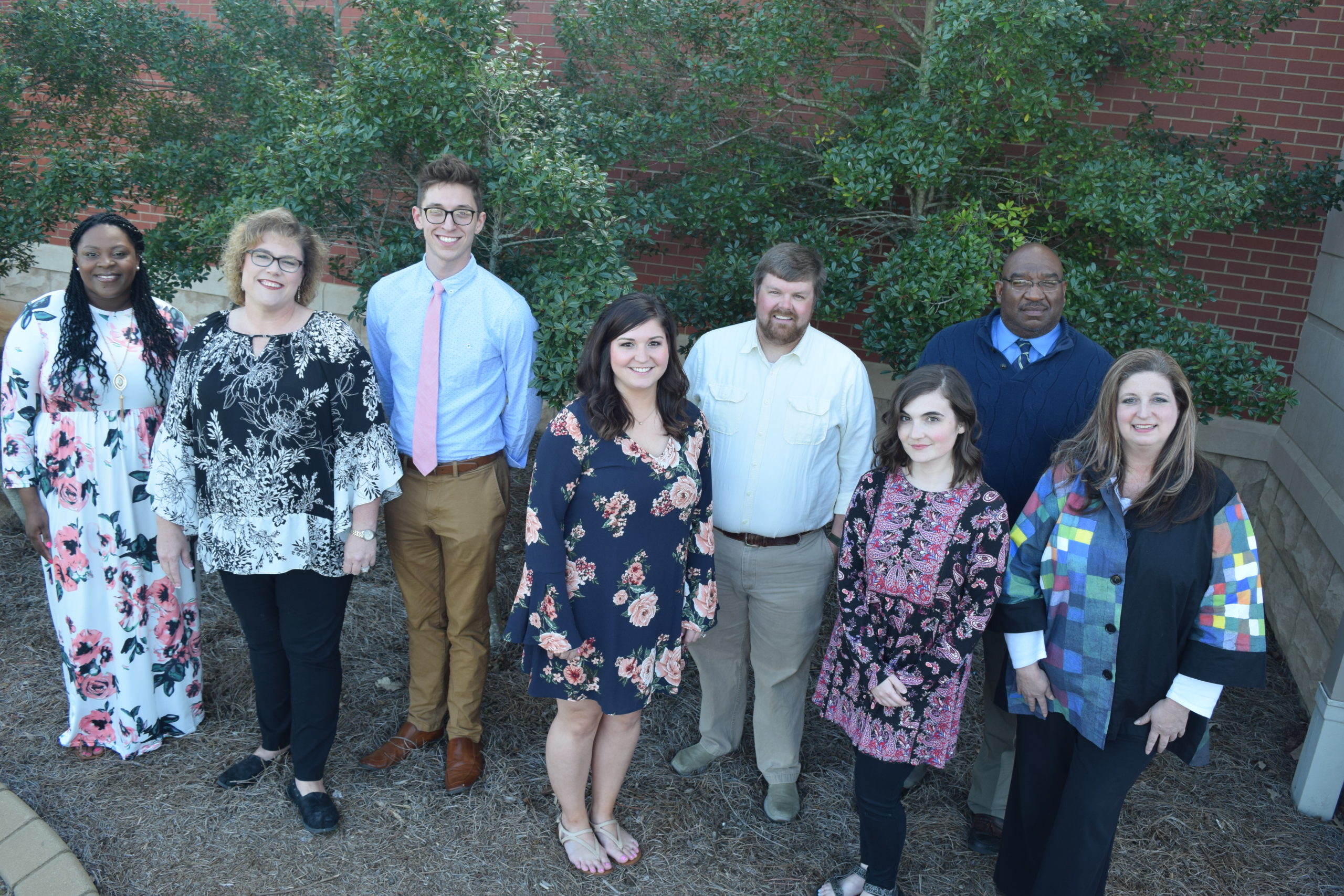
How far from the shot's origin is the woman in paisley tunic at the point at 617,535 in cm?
280

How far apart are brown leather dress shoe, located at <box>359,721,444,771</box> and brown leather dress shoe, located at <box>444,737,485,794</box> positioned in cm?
15

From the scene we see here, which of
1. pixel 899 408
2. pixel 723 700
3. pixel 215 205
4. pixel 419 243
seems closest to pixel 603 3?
pixel 419 243

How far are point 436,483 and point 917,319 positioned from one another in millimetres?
2161

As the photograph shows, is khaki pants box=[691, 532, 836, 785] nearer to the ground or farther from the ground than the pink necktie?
nearer to the ground

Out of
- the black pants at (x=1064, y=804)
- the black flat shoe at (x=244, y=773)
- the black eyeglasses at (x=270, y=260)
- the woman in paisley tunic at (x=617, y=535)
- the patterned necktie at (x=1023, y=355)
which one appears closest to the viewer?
the black pants at (x=1064, y=804)

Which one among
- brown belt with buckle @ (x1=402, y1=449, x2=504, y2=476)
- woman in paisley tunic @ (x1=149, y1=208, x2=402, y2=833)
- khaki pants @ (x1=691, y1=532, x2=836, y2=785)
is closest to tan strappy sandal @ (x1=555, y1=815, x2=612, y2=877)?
khaki pants @ (x1=691, y1=532, x2=836, y2=785)

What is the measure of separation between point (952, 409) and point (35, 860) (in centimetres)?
336

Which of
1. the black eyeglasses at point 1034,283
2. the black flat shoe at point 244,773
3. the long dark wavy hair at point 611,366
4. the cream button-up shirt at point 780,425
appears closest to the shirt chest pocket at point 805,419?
the cream button-up shirt at point 780,425

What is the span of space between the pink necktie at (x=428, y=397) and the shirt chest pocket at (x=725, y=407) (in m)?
0.99

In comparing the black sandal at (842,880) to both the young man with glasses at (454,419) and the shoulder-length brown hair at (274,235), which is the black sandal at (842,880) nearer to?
the young man with glasses at (454,419)

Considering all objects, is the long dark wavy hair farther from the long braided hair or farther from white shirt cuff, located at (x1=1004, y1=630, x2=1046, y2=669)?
the long braided hair

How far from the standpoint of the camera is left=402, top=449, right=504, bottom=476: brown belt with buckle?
11.3 feet

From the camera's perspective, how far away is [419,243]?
4.32 metres

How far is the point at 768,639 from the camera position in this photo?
343 cm
